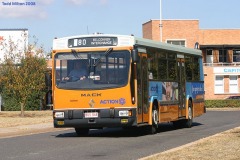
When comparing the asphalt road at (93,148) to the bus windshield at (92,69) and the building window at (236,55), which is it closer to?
the bus windshield at (92,69)

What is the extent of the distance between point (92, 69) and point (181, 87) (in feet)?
19.6

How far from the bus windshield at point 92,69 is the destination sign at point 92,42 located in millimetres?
287

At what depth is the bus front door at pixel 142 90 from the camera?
2041 cm

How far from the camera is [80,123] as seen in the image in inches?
792

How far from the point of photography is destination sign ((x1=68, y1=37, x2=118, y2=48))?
2036cm

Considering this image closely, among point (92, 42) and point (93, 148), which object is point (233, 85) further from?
point (93, 148)

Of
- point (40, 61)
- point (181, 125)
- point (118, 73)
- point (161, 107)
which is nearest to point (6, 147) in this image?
point (118, 73)

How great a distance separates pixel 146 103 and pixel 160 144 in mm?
3490

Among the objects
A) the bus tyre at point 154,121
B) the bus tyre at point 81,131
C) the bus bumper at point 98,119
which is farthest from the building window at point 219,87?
the bus bumper at point 98,119

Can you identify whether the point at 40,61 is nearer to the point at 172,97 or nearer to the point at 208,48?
the point at 172,97

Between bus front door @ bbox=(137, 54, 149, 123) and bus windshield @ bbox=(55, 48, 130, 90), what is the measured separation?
0.72 m

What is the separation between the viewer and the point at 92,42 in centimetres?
2050

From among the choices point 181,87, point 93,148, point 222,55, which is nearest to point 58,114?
A: point 93,148

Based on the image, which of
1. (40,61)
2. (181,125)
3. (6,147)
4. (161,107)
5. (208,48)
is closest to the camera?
(6,147)
